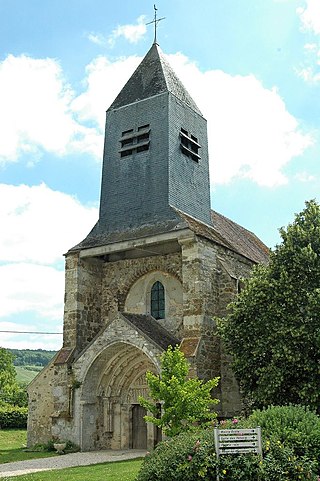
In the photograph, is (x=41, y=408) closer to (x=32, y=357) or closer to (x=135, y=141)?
(x=135, y=141)

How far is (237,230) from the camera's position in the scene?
29000mm

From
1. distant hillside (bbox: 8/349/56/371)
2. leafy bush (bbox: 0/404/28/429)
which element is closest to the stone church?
leafy bush (bbox: 0/404/28/429)

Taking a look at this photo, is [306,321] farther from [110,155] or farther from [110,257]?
[110,155]

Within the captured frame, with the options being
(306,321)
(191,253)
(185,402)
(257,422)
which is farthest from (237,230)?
(257,422)

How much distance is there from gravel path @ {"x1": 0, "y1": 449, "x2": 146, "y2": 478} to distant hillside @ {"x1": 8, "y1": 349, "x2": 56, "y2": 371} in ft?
323

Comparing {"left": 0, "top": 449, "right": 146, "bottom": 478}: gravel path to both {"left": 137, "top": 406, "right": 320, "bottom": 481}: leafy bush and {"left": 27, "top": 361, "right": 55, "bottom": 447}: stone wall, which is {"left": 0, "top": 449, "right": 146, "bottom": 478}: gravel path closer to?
{"left": 27, "top": 361, "right": 55, "bottom": 447}: stone wall

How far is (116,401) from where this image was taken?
21.4 metres

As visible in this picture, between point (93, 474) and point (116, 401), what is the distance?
7.84 meters

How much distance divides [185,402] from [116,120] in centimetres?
1451

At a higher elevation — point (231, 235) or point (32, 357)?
point (32, 357)

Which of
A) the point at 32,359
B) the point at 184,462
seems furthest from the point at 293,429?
the point at 32,359

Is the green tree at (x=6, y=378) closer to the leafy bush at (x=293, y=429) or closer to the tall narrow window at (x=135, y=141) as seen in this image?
the tall narrow window at (x=135, y=141)

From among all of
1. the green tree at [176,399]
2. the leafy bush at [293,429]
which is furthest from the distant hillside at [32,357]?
the leafy bush at [293,429]

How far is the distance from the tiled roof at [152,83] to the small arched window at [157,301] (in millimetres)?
8483
